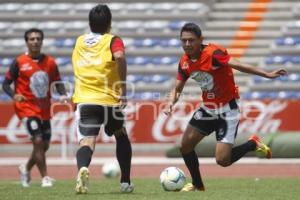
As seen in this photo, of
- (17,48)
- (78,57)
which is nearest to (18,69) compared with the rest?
(78,57)

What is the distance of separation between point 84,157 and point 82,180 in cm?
43

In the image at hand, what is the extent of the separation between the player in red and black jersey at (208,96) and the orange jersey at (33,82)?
332 centimetres

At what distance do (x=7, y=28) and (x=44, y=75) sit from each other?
15527 mm

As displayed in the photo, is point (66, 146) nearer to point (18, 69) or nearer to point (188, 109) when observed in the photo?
point (188, 109)

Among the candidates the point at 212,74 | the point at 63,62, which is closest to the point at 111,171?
the point at 212,74

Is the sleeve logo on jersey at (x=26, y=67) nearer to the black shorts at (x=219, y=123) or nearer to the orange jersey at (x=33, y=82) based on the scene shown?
the orange jersey at (x=33, y=82)

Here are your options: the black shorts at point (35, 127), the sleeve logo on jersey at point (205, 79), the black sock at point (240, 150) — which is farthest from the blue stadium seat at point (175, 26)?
the sleeve logo on jersey at point (205, 79)

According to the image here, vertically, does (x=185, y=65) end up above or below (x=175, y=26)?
above

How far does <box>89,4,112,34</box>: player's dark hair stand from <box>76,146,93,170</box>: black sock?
55.4 inches

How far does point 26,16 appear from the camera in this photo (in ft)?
93.6

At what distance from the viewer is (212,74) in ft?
33.3

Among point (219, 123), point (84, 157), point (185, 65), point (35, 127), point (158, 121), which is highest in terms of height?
point (185, 65)

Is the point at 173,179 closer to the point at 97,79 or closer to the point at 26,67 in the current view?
the point at 97,79

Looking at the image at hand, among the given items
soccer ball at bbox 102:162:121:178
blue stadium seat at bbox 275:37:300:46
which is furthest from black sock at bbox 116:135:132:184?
blue stadium seat at bbox 275:37:300:46
